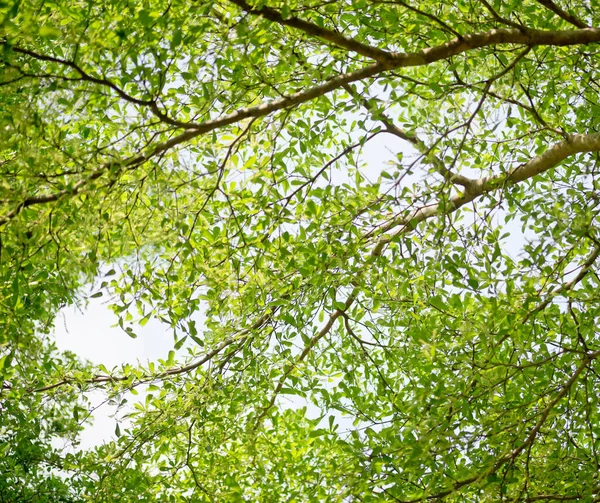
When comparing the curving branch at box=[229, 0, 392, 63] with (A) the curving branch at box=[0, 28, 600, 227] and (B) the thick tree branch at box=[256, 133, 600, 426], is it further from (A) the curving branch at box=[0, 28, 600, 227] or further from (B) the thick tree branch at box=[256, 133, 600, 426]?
(B) the thick tree branch at box=[256, 133, 600, 426]

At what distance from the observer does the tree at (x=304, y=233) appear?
11.0ft

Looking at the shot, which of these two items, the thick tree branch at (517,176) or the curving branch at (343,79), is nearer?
the curving branch at (343,79)

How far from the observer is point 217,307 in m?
4.82

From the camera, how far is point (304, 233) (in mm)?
4805

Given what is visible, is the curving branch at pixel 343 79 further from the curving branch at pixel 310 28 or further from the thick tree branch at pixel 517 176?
the thick tree branch at pixel 517 176

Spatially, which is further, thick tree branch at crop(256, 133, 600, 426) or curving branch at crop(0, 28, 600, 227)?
thick tree branch at crop(256, 133, 600, 426)

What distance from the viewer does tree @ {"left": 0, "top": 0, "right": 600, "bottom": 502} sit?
3357mm

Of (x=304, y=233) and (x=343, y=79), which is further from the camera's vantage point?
(x=304, y=233)

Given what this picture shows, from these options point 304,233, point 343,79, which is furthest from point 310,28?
point 304,233

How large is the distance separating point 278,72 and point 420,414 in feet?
7.49

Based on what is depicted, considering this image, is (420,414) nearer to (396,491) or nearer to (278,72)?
(396,491)

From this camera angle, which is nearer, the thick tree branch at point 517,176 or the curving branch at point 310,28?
the curving branch at point 310,28

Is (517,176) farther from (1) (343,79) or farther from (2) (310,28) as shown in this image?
(2) (310,28)

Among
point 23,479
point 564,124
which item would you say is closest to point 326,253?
point 564,124
